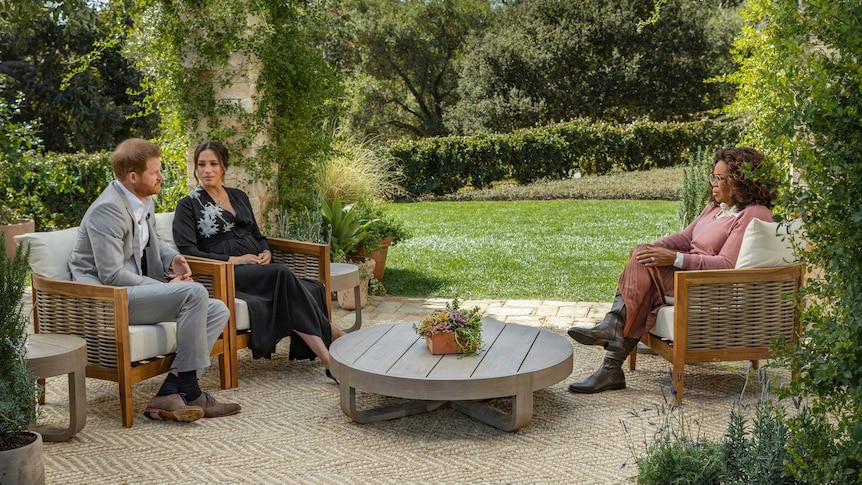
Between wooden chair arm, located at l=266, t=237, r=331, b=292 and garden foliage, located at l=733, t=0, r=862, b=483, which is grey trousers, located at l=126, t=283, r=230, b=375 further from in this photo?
garden foliage, located at l=733, t=0, r=862, b=483

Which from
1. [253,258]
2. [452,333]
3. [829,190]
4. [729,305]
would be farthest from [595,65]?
[829,190]

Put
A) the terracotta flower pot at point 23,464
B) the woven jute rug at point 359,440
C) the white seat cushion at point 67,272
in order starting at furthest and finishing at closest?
1. the white seat cushion at point 67,272
2. the woven jute rug at point 359,440
3. the terracotta flower pot at point 23,464

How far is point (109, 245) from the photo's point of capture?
13.4ft

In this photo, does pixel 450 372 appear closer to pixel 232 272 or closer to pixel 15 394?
pixel 232 272

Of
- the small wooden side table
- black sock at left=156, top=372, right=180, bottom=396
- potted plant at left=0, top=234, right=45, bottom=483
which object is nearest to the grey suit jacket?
the small wooden side table

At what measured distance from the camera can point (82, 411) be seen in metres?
3.77

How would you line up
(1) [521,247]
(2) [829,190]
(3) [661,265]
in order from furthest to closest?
(1) [521,247] → (3) [661,265] → (2) [829,190]

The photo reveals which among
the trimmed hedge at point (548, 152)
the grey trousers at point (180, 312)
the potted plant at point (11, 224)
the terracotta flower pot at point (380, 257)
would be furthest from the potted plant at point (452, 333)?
the trimmed hedge at point (548, 152)

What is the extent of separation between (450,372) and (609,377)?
1.10 meters

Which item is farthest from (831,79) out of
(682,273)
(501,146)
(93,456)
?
(501,146)

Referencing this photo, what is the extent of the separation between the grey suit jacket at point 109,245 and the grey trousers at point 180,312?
11cm

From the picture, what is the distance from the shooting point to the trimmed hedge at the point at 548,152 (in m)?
15.6

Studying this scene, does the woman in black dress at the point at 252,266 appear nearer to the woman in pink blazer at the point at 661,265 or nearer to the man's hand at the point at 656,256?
the woman in pink blazer at the point at 661,265

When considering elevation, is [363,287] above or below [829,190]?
below
